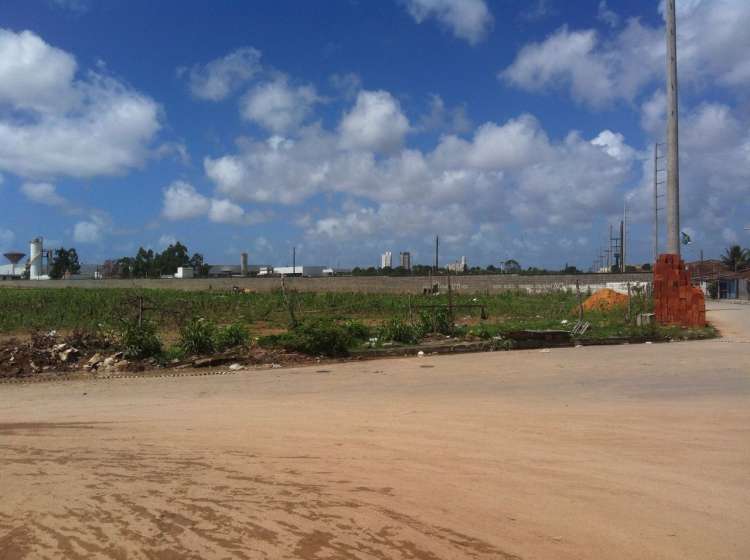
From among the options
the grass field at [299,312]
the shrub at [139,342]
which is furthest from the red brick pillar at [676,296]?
the shrub at [139,342]

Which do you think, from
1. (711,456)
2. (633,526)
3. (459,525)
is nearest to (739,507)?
(633,526)

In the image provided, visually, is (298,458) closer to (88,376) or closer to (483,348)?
(88,376)

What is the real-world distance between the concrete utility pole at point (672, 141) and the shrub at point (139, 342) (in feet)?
73.4

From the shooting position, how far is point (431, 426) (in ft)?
26.2

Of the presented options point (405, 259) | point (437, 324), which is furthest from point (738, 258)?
point (437, 324)

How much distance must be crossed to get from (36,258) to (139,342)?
294 feet

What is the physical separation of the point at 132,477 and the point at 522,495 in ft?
11.0

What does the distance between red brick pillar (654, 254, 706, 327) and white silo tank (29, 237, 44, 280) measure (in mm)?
90225

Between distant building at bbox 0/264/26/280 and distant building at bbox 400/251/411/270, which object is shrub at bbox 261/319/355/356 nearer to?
distant building at bbox 400/251/411/270

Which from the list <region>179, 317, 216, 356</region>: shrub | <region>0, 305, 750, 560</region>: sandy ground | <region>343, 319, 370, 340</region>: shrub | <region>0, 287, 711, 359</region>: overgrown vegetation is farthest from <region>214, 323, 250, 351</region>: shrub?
<region>0, 305, 750, 560</region>: sandy ground

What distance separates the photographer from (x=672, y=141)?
92.3 ft

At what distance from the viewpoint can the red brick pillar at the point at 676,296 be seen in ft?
79.6

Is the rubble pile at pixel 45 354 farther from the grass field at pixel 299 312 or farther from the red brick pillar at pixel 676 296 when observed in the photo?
the red brick pillar at pixel 676 296

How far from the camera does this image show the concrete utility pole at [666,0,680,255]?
28031 mm
